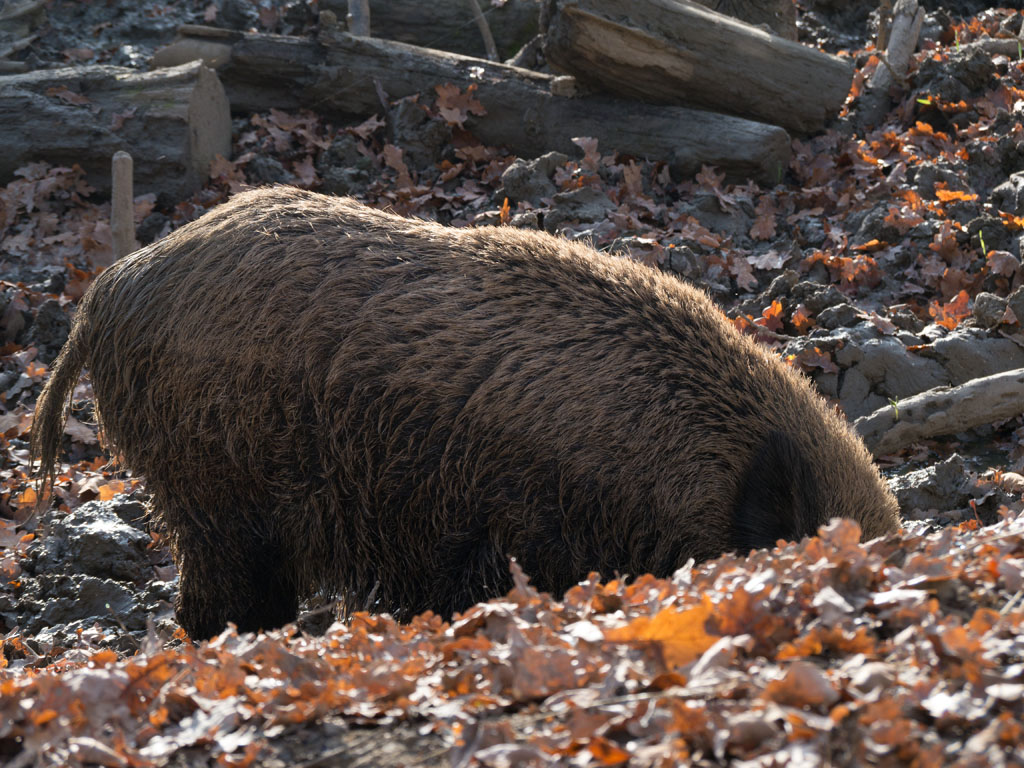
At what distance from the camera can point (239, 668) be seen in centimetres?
236

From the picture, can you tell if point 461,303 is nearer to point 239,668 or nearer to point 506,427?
point 506,427

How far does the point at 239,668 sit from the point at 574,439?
1592 mm

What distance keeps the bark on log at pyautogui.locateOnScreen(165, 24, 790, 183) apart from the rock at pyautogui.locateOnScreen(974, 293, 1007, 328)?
9.12ft

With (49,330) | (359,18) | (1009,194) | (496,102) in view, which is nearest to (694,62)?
(496,102)

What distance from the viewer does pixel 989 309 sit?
18.6 feet

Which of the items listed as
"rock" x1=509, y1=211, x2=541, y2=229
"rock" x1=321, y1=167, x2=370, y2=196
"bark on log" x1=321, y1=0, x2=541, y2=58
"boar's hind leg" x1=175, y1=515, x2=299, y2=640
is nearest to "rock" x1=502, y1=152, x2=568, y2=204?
"rock" x1=509, y1=211, x2=541, y2=229

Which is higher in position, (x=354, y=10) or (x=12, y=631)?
(x=354, y=10)

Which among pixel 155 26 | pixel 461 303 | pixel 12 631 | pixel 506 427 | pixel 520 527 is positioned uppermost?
pixel 155 26

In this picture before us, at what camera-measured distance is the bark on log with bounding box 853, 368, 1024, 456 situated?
5.05 m

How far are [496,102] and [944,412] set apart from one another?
5052 mm

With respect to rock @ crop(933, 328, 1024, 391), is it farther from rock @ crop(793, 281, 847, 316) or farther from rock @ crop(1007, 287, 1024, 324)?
rock @ crop(793, 281, 847, 316)

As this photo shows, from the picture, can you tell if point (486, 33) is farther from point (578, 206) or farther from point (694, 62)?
point (578, 206)

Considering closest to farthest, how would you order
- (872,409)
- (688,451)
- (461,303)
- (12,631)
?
Result: (688,451)
(461,303)
(12,631)
(872,409)

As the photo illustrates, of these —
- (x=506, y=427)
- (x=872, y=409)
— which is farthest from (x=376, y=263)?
(x=872, y=409)
